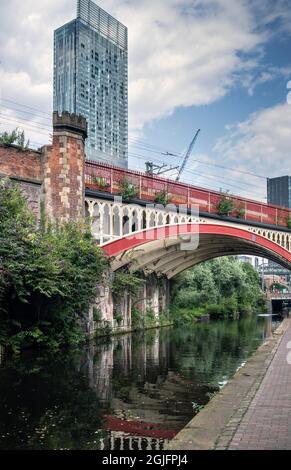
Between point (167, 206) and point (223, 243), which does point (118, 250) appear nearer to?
point (167, 206)

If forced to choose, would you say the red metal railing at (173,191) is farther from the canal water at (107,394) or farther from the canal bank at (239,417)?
the canal bank at (239,417)

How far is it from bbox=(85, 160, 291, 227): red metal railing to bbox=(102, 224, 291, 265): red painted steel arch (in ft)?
4.35

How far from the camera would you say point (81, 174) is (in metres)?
22.4

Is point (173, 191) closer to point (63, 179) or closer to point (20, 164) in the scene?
point (63, 179)

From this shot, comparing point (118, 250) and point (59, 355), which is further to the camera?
point (118, 250)

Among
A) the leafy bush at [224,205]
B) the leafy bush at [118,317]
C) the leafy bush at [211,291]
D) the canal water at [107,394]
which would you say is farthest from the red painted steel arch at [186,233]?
the leafy bush at [211,291]

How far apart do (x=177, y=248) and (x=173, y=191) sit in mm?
5276

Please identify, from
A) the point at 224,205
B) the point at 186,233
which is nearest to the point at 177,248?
the point at 224,205

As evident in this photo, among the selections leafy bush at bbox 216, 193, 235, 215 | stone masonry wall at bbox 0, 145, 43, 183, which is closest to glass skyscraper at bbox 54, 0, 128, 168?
leafy bush at bbox 216, 193, 235, 215

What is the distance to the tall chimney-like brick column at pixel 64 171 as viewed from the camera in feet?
70.5

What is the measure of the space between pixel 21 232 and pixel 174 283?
25.2 metres

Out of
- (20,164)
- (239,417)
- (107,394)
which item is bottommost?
(107,394)

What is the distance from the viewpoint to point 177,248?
31.3 metres
